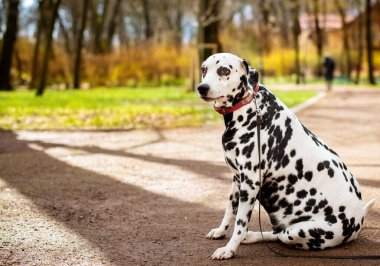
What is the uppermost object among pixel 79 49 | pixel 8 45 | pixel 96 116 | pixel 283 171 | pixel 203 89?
pixel 8 45

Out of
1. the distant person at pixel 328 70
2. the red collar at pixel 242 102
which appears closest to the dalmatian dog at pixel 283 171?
the red collar at pixel 242 102

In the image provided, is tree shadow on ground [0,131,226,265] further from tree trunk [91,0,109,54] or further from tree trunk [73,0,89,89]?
tree trunk [91,0,109,54]

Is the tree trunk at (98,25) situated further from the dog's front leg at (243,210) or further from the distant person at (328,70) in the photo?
the dog's front leg at (243,210)

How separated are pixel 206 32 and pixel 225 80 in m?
22.2

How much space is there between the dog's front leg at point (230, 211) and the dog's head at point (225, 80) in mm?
710

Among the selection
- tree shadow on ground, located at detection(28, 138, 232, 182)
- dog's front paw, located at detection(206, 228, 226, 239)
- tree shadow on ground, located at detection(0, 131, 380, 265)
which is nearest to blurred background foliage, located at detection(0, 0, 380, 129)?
tree shadow on ground, located at detection(28, 138, 232, 182)

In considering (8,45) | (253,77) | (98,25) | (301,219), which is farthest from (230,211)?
(98,25)

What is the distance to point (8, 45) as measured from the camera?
1201 inches

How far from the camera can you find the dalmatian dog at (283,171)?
13.6 ft

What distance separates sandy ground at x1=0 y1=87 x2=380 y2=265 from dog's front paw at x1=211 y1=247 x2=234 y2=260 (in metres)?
0.06

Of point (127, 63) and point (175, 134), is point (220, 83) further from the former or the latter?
point (127, 63)

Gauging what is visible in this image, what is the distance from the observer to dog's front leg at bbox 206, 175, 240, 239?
178 inches

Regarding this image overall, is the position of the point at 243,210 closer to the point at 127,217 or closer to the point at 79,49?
the point at 127,217

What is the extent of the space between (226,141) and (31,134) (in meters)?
8.86
